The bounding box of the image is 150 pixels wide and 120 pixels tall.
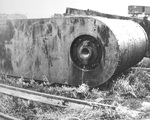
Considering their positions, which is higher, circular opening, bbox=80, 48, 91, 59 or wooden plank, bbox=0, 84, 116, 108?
circular opening, bbox=80, 48, 91, 59

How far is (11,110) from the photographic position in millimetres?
5797

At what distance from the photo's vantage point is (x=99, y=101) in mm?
6199

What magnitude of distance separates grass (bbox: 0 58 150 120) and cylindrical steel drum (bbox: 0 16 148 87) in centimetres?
39

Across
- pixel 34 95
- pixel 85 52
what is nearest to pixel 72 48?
pixel 85 52

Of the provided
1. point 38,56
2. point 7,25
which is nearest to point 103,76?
point 38,56

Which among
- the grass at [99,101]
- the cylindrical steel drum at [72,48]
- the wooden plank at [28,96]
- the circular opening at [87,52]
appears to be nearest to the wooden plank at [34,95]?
the wooden plank at [28,96]

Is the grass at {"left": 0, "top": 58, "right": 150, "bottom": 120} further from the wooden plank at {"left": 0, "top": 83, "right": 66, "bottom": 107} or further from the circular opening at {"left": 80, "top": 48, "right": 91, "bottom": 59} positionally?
the circular opening at {"left": 80, "top": 48, "right": 91, "bottom": 59}

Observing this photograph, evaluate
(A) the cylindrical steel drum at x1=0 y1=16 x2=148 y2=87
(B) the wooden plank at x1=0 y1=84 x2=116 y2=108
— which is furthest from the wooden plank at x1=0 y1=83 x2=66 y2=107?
(A) the cylindrical steel drum at x1=0 y1=16 x2=148 y2=87

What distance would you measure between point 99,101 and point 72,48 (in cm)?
189

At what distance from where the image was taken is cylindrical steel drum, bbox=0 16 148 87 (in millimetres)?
6754

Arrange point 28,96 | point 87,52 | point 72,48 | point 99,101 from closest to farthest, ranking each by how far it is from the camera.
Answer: point 99,101 → point 28,96 → point 87,52 → point 72,48

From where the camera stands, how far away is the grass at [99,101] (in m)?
5.17

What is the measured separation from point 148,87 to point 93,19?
2.44 m

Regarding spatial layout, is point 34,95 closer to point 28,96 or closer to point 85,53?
point 28,96
